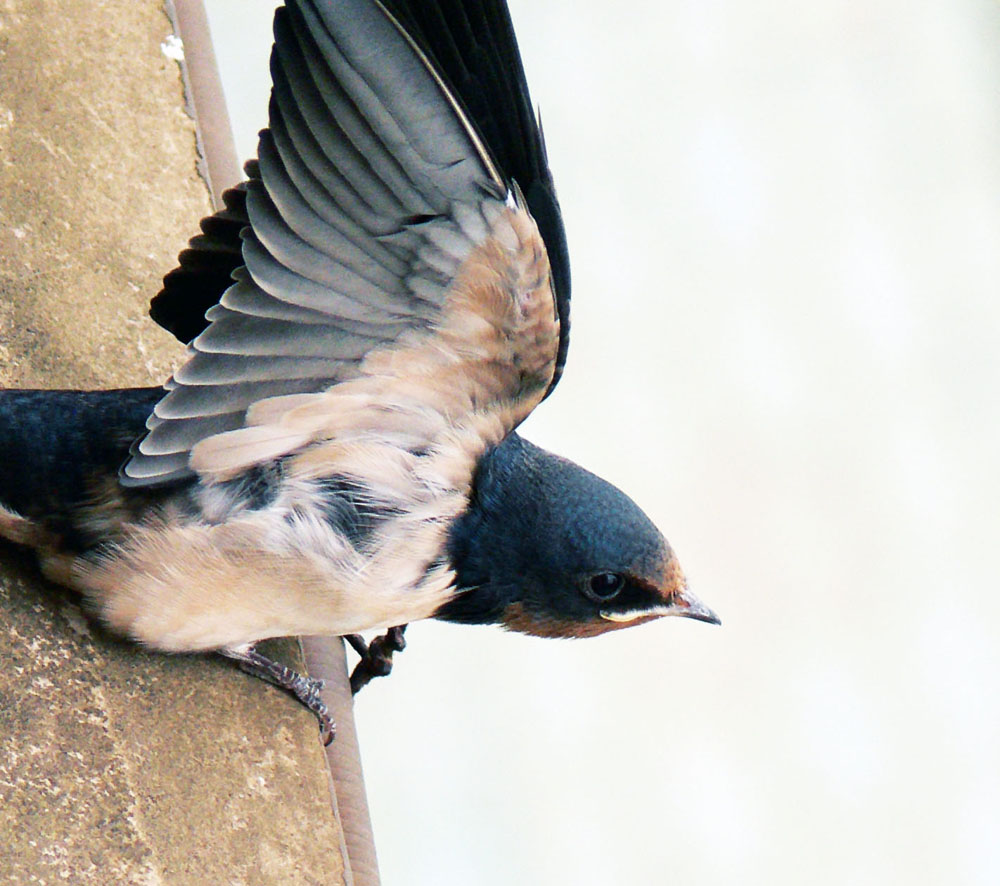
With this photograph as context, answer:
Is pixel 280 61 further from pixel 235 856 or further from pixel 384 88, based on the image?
pixel 235 856

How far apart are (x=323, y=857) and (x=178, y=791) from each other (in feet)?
0.77

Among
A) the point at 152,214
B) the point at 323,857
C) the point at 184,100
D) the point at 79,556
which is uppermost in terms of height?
the point at 184,100

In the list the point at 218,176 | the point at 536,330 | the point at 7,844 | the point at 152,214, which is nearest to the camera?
the point at 7,844

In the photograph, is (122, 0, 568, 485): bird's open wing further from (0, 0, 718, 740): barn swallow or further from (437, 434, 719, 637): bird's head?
(437, 434, 719, 637): bird's head

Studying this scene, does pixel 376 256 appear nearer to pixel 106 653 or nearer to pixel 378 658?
pixel 106 653

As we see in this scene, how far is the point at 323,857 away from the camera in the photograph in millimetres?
1873

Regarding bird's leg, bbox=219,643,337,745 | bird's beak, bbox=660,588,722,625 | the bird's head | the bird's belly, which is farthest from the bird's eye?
bird's leg, bbox=219,643,337,745

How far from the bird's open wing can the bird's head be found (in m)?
0.15

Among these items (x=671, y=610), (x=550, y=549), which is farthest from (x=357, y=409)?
(x=671, y=610)

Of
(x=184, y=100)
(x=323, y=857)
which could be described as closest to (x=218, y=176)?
(x=184, y=100)

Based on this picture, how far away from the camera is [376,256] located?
5.68 feet

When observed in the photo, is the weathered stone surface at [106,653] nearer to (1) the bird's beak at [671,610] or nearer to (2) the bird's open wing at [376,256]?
(2) the bird's open wing at [376,256]

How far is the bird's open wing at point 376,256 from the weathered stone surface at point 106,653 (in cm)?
32

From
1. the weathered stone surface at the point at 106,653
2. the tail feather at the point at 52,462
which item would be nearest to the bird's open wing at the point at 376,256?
the tail feather at the point at 52,462
